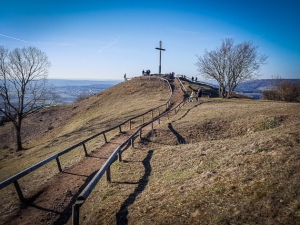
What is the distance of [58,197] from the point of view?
7.87 meters

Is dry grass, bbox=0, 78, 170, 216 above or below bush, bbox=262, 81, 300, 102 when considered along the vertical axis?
below

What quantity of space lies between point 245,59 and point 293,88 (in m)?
11.3

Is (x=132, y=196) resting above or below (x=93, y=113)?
above

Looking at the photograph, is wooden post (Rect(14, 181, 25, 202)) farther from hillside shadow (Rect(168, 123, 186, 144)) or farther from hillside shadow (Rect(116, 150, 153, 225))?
hillside shadow (Rect(168, 123, 186, 144))

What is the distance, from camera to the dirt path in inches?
262

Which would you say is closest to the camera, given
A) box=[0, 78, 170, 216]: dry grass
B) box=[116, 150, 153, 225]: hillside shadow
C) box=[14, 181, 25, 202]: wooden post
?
box=[116, 150, 153, 225]: hillside shadow

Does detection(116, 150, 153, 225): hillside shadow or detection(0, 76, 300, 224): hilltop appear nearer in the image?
detection(0, 76, 300, 224): hilltop

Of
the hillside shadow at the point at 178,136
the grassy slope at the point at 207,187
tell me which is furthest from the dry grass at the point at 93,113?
the grassy slope at the point at 207,187

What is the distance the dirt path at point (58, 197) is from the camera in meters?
6.65

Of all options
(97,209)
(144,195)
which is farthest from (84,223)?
(144,195)

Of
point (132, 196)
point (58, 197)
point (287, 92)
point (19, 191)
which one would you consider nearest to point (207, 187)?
point (132, 196)

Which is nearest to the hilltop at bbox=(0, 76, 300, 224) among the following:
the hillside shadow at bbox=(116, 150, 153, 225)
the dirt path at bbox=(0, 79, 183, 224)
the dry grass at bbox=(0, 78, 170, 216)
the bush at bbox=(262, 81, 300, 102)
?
the hillside shadow at bbox=(116, 150, 153, 225)

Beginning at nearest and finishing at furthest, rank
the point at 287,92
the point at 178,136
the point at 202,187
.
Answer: the point at 202,187, the point at 178,136, the point at 287,92

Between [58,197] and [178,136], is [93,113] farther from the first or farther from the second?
[58,197]
